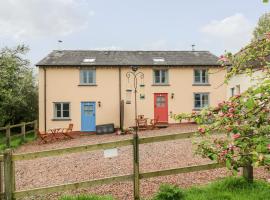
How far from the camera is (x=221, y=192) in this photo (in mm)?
6016

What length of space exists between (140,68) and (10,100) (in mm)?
9888

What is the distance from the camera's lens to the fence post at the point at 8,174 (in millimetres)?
5598

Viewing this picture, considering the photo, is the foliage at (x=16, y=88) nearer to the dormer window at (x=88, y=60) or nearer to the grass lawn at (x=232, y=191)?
the dormer window at (x=88, y=60)

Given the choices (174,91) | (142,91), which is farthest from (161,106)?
(142,91)

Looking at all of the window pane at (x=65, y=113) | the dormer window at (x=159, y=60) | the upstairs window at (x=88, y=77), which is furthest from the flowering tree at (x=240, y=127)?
the dormer window at (x=159, y=60)

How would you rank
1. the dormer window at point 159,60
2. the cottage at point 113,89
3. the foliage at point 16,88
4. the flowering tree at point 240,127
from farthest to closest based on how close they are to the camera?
the dormer window at point 159,60 → the cottage at point 113,89 → the foliage at point 16,88 → the flowering tree at point 240,127

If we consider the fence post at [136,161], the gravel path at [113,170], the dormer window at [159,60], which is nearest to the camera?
the fence post at [136,161]

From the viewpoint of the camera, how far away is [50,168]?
1080cm

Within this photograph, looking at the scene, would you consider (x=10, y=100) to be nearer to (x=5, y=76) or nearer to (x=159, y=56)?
(x=5, y=76)

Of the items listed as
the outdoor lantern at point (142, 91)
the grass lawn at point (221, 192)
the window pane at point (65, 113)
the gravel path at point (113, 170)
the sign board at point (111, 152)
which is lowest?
the gravel path at point (113, 170)

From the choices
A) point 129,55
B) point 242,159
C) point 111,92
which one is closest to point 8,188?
point 242,159

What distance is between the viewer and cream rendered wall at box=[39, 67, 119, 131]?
78.6ft

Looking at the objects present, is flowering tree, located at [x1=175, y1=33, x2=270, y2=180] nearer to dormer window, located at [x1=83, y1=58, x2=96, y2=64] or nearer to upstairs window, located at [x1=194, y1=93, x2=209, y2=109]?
dormer window, located at [x1=83, y1=58, x2=96, y2=64]

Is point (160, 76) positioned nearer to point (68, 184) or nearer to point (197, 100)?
point (197, 100)
